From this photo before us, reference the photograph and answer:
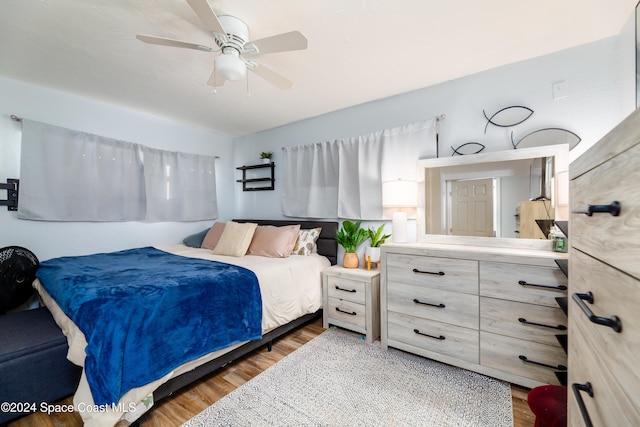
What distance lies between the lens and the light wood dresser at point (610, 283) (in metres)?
0.50

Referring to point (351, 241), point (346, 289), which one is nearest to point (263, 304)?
point (346, 289)

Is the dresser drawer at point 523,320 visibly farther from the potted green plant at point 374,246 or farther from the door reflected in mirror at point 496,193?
the potted green plant at point 374,246

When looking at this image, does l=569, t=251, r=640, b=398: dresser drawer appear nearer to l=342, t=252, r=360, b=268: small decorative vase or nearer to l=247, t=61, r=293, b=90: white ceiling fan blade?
l=247, t=61, r=293, b=90: white ceiling fan blade

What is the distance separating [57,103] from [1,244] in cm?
144

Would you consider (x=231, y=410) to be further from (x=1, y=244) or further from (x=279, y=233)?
(x=1, y=244)

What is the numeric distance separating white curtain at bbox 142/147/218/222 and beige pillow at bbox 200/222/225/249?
475mm

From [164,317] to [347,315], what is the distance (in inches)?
62.2

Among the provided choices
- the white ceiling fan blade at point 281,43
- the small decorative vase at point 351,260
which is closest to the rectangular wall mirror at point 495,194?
the small decorative vase at point 351,260

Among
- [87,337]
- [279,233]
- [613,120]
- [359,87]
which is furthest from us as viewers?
[279,233]

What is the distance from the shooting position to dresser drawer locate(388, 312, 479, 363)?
1894 mm

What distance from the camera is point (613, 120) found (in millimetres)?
1884

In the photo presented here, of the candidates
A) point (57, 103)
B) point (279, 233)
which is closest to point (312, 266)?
point (279, 233)

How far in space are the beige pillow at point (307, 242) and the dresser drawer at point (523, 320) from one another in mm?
1704

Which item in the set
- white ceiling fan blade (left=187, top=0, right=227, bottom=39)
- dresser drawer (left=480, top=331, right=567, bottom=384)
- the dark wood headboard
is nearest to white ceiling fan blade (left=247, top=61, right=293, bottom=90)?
white ceiling fan blade (left=187, top=0, right=227, bottom=39)
